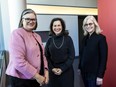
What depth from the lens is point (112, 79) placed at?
310 centimetres

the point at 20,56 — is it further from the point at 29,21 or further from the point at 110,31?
the point at 110,31

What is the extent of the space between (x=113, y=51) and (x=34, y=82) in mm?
1450

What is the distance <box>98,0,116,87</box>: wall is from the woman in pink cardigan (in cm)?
133

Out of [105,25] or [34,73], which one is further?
[105,25]

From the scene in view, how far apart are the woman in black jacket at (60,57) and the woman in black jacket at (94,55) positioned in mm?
207

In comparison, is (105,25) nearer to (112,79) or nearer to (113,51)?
(113,51)

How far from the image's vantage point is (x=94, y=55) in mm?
2674

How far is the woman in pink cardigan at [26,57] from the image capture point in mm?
A: 1973

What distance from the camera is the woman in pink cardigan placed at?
1.97 meters

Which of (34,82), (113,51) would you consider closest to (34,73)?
(34,82)

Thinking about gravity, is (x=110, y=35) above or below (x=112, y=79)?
above

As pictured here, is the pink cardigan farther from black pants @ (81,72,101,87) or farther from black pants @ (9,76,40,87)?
black pants @ (81,72,101,87)

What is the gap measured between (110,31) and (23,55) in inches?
63.0

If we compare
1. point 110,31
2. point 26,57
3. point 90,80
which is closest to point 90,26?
point 110,31
